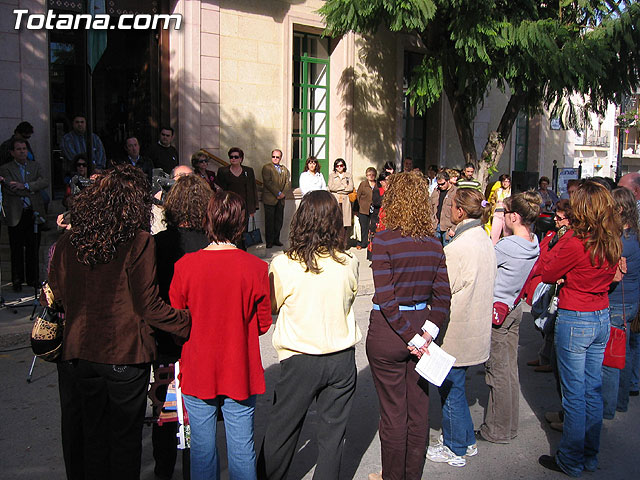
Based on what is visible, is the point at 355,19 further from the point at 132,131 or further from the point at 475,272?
the point at 475,272

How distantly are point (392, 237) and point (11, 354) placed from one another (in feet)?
15.6

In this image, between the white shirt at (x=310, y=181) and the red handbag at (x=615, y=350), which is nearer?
the red handbag at (x=615, y=350)

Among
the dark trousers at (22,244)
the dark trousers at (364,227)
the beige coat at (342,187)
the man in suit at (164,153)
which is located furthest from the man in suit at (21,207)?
the dark trousers at (364,227)

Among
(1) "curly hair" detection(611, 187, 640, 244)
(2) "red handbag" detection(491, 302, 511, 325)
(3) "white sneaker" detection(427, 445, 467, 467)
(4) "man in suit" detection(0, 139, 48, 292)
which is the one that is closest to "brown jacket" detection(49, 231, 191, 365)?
(3) "white sneaker" detection(427, 445, 467, 467)

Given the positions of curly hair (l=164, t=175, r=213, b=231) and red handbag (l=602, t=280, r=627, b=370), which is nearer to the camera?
curly hair (l=164, t=175, r=213, b=231)

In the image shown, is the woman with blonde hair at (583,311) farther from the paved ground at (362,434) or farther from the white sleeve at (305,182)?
the white sleeve at (305,182)

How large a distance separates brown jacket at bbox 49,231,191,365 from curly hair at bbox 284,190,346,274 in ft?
2.38

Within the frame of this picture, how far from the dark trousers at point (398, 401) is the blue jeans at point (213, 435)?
872 mm

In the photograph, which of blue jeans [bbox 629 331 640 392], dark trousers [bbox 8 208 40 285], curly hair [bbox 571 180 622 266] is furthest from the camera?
dark trousers [bbox 8 208 40 285]

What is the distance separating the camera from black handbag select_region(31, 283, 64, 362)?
10.7 ft

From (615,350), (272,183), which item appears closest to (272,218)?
(272,183)

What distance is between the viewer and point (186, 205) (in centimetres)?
375

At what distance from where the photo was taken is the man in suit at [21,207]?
8.31 metres

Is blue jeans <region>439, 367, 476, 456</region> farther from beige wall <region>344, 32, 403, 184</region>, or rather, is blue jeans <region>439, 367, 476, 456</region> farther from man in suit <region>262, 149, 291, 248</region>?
beige wall <region>344, 32, 403, 184</region>
